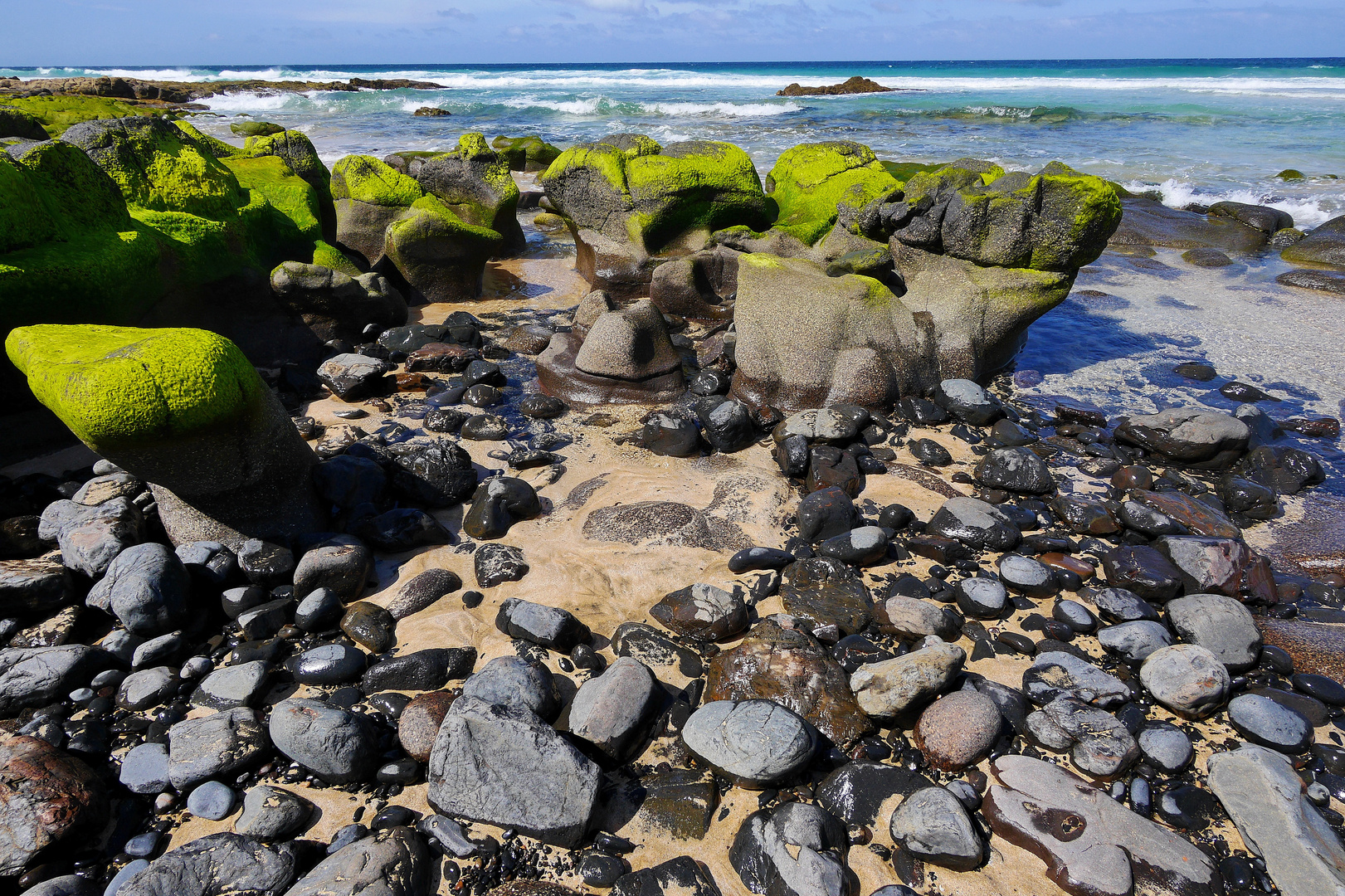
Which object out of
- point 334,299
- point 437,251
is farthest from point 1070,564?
point 437,251

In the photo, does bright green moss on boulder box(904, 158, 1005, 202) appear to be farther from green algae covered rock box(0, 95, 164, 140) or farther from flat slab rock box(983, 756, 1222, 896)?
green algae covered rock box(0, 95, 164, 140)

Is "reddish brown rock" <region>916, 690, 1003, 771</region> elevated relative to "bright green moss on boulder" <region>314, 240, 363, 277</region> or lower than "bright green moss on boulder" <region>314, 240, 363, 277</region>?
lower

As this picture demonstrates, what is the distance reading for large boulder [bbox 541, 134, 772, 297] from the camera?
29.2ft

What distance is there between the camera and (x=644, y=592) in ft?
13.5

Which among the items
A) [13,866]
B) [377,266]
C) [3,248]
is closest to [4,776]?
[13,866]

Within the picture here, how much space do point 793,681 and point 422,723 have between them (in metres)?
1.70

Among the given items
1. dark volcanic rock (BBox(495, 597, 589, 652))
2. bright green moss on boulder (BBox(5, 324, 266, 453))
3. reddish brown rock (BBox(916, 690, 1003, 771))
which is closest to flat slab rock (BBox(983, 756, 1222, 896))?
reddish brown rock (BBox(916, 690, 1003, 771))

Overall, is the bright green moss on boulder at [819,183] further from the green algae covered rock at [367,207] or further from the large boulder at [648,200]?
the green algae covered rock at [367,207]

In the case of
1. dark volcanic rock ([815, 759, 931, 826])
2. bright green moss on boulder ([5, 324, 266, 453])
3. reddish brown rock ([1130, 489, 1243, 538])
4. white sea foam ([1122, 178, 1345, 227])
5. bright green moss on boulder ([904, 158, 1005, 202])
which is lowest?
dark volcanic rock ([815, 759, 931, 826])

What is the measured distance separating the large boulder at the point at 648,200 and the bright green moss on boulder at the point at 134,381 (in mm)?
5679

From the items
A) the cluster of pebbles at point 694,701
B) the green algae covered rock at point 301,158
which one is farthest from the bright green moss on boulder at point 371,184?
the cluster of pebbles at point 694,701

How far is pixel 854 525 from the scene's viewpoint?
4.59 m

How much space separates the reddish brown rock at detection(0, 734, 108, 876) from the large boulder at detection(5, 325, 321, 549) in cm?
152

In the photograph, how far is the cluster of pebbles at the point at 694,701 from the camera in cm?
261
